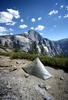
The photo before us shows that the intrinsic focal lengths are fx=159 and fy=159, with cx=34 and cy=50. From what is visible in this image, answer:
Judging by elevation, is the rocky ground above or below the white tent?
below

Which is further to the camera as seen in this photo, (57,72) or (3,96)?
(57,72)

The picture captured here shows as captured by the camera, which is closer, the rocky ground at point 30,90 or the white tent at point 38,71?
the rocky ground at point 30,90

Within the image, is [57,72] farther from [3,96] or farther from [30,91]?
[3,96]

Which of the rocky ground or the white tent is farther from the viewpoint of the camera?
the white tent

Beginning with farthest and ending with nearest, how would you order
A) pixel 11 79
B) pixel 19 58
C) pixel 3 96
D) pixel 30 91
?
pixel 19 58
pixel 11 79
pixel 30 91
pixel 3 96

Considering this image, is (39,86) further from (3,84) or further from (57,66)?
(57,66)

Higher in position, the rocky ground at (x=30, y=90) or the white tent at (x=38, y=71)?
the white tent at (x=38, y=71)

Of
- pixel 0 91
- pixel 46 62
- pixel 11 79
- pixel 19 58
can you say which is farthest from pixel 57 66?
pixel 0 91

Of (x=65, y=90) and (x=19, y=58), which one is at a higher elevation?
(x=19, y=58)

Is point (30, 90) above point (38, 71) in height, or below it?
below

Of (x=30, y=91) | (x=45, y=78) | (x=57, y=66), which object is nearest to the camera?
(x=30, y=91)

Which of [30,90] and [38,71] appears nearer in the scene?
[30,90]

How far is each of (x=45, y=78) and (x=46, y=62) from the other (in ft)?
14.6

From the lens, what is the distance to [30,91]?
8750mm
